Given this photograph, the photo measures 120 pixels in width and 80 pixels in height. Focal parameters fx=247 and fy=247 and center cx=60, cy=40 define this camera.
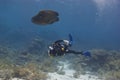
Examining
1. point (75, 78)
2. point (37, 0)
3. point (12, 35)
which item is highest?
point (37, 0)

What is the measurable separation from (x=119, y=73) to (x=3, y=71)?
7.61 metres

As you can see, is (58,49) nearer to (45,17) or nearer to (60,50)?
(60,50)

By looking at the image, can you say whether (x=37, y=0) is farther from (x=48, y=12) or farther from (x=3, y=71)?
(x=48, y=12)

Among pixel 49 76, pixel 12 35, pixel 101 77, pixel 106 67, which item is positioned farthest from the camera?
pixel 12 35

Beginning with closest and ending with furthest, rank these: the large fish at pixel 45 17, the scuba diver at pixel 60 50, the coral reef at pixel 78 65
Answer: the scuba diver at pixel 60 50 → the large fish at pixel 45 17 → the coral reef at pixel 78 65

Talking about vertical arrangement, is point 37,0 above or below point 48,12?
above

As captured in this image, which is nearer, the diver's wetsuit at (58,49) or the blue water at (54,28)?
the diver's wetsuit at (58,49)

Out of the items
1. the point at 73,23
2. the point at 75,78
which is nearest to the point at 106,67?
the point at 75,78

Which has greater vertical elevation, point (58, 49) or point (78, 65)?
point (58, 49)

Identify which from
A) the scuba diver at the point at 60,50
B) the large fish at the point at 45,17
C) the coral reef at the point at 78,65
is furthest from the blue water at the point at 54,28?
the scuba diver at the point at 60,50

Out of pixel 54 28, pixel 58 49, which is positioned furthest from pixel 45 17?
pixel 54 28

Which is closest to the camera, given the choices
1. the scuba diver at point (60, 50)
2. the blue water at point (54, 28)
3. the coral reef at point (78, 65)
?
the scuba diver at point (60, 50)

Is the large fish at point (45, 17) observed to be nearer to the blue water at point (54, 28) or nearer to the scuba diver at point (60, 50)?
the scuba diver at point (60, 50)

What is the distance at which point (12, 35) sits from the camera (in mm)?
36625
